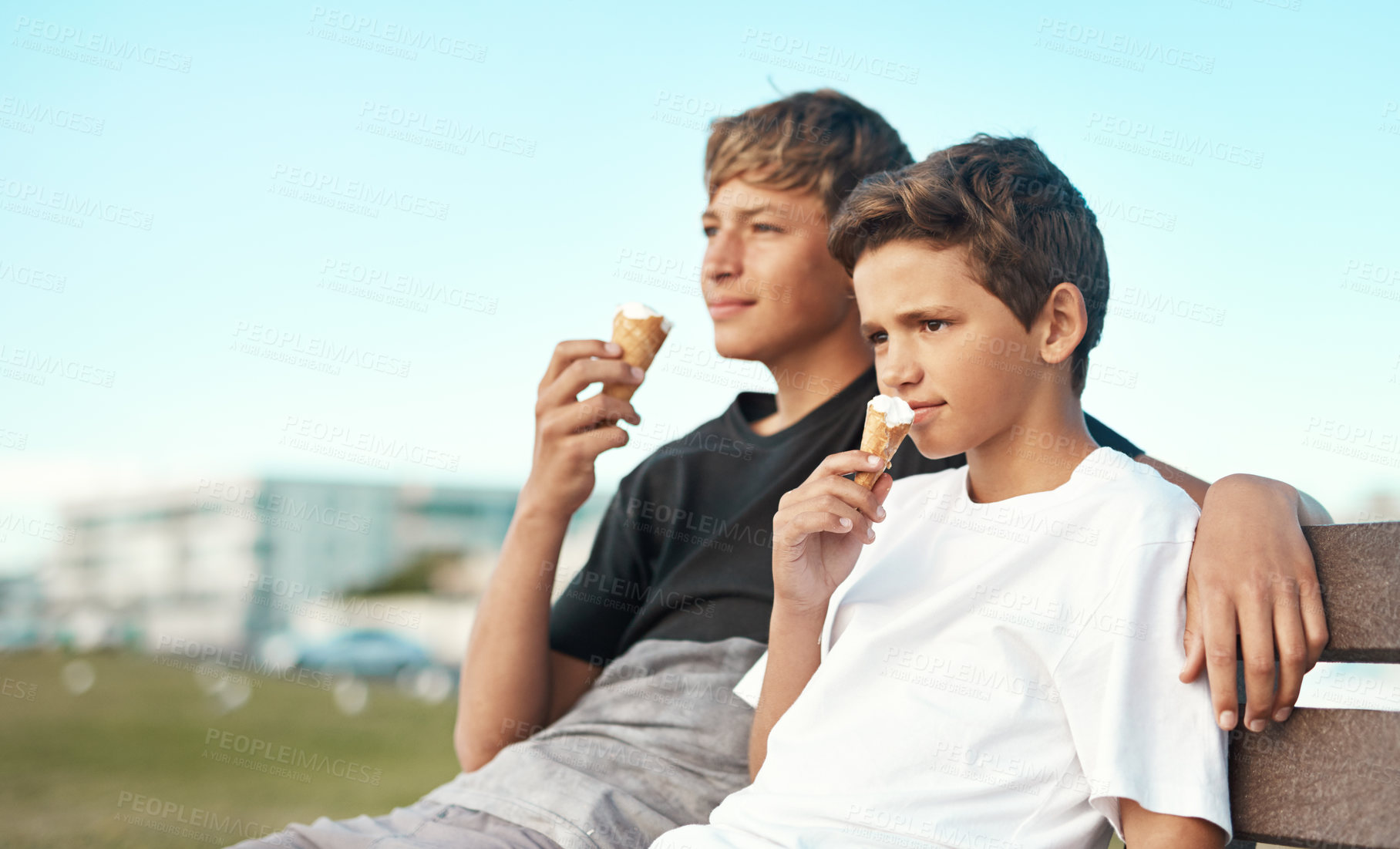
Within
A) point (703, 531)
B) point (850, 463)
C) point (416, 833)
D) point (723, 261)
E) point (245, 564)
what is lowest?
point (245, 564)

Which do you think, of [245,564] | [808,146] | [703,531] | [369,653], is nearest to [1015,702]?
[703,531]

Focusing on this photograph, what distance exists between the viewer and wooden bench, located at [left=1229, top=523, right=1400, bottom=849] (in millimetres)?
1370

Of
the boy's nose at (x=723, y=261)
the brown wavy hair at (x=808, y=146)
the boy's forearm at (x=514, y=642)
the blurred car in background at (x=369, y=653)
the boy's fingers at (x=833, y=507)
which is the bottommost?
the blurred car in background at (x=369, y=653)

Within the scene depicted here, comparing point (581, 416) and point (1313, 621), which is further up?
point (581, 416)

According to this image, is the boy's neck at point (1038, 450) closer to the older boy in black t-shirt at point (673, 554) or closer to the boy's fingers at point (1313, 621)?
the older boy in black t-shirt at point (673, 554)

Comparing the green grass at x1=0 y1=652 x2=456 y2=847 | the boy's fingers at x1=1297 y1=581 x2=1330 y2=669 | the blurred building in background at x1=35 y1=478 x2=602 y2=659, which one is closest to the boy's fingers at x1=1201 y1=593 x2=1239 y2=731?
the boy's fingers at x1=1297 y1=581 x2=1330 y2=669

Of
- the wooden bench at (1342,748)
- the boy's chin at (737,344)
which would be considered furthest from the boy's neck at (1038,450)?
the boy's chin at (737,344)

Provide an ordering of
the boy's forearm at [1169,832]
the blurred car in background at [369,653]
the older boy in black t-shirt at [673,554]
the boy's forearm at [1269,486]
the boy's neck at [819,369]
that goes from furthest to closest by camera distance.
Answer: the blurred car in background at [369,653], the boy's neck at [819,369], the older boy in black t-shirt at [673,554], the boy's forearm at [1269,486], the boy's forearm at [1169,832]

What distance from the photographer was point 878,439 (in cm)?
167

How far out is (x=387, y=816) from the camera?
216 cm

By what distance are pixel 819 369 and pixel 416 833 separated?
140cm

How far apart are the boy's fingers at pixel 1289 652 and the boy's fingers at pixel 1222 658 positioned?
0.26 feet

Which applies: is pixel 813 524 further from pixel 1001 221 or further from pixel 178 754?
pixel 178 754

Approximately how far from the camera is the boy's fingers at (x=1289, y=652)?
4.50ft
